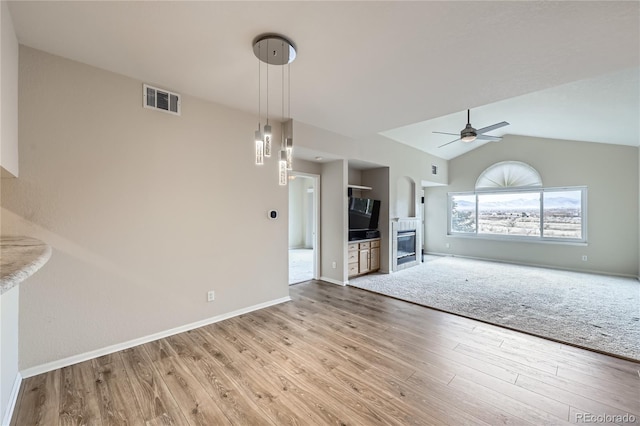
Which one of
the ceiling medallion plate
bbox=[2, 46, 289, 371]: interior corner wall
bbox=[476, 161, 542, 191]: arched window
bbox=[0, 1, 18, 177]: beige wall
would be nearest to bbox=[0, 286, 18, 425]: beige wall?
bbox=[2, 46, 289, 371]: interior corner wall

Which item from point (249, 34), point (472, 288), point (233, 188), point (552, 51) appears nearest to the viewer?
point (249, 34)

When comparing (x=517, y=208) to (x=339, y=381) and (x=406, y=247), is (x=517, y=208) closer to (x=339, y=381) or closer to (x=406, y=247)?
(x=406, y=247)

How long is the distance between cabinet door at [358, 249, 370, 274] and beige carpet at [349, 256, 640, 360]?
229 mm

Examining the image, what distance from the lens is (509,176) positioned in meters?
7.04

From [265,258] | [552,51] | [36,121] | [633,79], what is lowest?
[265,258]

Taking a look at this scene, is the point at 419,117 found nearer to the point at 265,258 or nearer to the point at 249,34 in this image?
the point at 249,34

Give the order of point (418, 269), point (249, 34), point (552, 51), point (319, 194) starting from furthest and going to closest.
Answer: point (418, 269), point (319, 194), point (552, 51), point (249, 34)

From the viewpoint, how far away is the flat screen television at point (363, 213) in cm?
523

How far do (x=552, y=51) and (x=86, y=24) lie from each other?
3831 mm

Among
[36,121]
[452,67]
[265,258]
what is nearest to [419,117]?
[452,67]

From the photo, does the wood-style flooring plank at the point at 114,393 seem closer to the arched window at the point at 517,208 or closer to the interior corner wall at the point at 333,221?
the interior corner wall at the point at 333,221

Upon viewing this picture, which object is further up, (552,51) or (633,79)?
(633,79)

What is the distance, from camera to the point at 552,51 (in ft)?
7.15

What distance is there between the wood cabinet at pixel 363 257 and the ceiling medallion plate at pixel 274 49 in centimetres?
367
